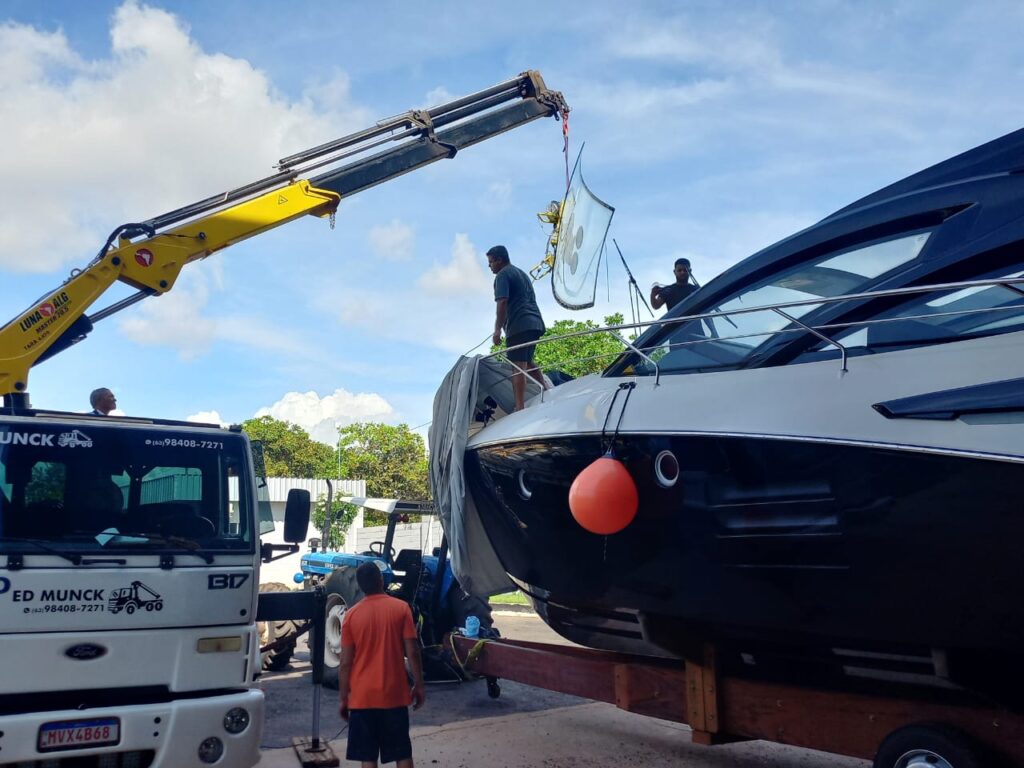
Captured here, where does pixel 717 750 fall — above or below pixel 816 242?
below

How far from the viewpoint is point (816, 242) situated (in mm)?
4227

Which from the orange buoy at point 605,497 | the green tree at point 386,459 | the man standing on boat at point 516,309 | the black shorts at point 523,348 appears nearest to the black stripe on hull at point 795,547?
the orange buoy at point 605,497

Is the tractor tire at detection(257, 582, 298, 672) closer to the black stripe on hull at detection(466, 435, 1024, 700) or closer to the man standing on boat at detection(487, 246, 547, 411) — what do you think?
the man standing on boat at detection(487, 246, 547, 411)

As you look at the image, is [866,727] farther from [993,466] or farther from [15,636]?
[15,636]

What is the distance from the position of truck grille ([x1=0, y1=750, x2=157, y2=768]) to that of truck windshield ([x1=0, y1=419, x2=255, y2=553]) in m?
0.89

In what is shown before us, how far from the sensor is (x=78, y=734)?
12.5 feet

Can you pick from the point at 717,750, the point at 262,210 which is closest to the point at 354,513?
the point at 262,210

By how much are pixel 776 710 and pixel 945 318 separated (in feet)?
6.09

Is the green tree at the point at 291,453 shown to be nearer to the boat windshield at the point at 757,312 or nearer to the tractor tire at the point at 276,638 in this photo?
the tractor tire at the point at 276,638

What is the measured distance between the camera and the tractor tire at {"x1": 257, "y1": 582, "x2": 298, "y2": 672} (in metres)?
7.78

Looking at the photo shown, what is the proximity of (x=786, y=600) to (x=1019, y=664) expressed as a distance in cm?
83

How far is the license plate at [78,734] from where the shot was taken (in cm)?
375

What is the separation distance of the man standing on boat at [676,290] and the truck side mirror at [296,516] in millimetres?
2860

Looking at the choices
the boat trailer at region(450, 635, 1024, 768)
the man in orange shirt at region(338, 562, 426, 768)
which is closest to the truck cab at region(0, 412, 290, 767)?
the man in orange shirt at region(338, 562, 426, 768)
